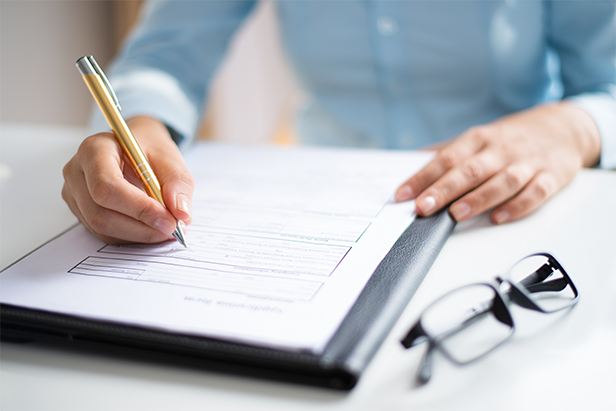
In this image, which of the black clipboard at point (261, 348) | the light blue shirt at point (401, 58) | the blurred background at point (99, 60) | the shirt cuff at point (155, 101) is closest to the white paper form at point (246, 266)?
the black clipboard at point (261, 348)

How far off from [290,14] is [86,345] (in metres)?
0.77

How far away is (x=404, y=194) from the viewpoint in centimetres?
49

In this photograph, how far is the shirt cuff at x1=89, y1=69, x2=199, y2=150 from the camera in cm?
68

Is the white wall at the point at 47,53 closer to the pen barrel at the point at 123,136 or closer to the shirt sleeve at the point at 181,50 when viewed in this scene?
the shirt sleeve at the point at 181,50

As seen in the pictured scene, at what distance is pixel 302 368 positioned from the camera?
Answer: 0.27m

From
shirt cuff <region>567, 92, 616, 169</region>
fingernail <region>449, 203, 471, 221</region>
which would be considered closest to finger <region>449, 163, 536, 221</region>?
fingernail <region>449, 203, 471, 221</region>

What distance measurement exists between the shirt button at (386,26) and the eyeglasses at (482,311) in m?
0.58

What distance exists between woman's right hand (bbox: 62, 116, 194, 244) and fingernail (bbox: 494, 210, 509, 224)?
11.4 inches

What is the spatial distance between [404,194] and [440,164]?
62 mm

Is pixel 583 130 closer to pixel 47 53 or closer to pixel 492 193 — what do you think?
pixel 492 193

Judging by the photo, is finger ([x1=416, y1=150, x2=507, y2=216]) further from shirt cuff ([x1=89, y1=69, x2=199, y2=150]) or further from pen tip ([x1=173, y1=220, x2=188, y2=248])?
shirt cuff ([x1=89, y1=69, x2=199, y2=150])

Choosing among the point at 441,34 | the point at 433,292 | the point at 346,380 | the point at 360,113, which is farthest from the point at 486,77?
the point at 346,380

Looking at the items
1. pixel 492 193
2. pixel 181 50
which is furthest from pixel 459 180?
pixel 181 50

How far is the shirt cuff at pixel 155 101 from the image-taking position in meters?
0.68
